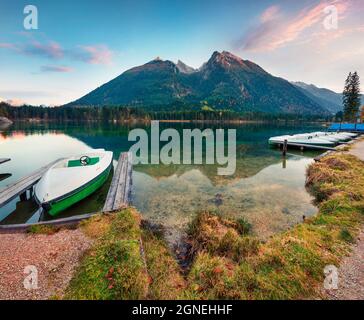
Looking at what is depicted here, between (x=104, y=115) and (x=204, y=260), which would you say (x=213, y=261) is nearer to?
(x=204, y=260)

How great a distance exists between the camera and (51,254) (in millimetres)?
7027

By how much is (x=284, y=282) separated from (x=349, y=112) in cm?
9994

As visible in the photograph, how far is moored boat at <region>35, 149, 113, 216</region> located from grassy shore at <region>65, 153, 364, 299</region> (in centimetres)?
433

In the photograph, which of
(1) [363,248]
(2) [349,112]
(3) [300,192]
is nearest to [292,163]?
(3) [300,192]

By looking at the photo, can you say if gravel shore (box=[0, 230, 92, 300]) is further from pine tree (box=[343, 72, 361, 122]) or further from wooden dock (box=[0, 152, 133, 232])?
pine tree (box=[343, 72, 361, 122])

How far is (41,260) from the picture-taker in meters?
6.73

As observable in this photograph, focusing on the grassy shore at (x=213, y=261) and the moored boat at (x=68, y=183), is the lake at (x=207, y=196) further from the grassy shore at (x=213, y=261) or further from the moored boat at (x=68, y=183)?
the grassy shore at (x=213, y=261)

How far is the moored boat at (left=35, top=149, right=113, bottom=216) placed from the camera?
39.7 feet

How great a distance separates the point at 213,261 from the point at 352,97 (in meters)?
102

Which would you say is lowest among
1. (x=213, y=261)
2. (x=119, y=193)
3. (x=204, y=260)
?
(x=204, y=260)

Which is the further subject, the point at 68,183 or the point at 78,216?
the point at 68,183

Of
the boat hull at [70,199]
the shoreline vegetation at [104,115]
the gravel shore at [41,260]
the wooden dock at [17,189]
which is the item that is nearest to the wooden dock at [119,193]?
the boat hull at [70,199]

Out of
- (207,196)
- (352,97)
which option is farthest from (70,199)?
(352,97)
